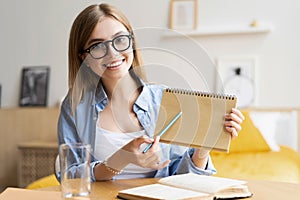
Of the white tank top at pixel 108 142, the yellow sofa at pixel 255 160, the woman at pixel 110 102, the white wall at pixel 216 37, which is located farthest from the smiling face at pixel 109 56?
the white wall at pixel 216 37

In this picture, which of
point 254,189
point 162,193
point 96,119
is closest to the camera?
point 162,193

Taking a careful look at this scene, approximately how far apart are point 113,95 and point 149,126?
0.18 metres

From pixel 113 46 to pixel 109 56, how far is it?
0.12 ft

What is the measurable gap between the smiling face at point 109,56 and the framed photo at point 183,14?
217cm

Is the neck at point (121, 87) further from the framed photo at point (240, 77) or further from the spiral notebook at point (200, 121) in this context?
the framed photo at point (240, 77)

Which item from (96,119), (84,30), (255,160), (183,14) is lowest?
(255,160)

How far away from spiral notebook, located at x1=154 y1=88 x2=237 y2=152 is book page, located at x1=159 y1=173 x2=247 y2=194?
8cm

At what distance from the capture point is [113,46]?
1143mm

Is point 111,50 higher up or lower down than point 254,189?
higher up

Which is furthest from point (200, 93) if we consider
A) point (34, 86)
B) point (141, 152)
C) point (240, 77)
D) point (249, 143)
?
point (34, 86)

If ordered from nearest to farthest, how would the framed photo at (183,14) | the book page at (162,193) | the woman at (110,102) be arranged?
the book page at (162,193) → the woman at (110,102) → the framed photo at (183,14)

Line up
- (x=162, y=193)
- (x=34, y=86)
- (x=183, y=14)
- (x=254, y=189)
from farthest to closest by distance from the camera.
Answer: (x=34, y=86), (x=183, y=14), (x=254, y=189), (x=162, y=193)

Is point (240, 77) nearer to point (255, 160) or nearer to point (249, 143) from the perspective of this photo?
point (249, 143)

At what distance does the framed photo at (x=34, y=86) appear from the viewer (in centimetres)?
374
